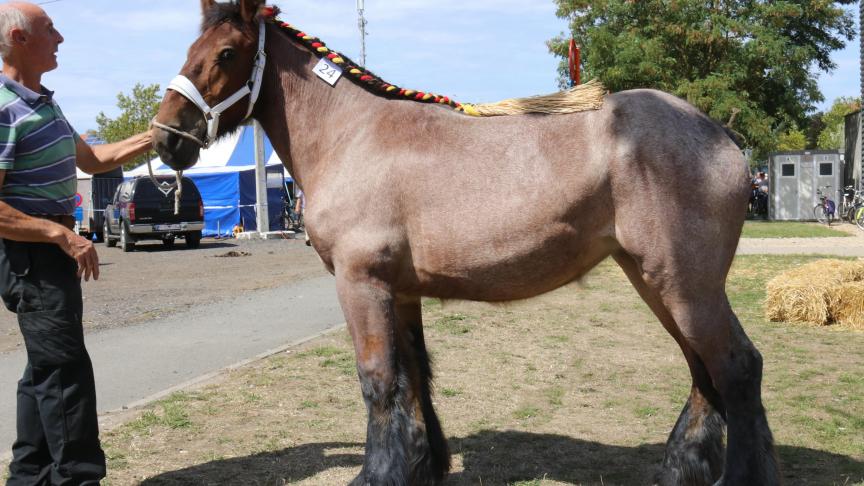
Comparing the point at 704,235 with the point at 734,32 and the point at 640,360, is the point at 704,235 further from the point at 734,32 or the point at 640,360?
the point at 734,32

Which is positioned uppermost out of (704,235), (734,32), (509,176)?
(734,32)

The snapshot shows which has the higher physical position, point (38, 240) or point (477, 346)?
point (38, 240)

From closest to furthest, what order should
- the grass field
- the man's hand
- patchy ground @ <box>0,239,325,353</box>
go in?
the man's hand
patchy ground @ <box>0,239,325,353</box>
the grass field

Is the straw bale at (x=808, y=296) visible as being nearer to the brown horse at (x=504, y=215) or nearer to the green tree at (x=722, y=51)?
the brown horse at (x=504, y=215)

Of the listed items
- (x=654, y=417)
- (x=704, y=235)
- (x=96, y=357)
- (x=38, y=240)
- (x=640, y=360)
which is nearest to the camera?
(x=704, y=235)

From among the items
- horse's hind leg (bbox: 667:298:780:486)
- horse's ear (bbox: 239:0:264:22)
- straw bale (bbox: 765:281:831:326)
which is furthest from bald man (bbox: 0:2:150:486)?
straw bale (bbox: 765:281:831:326)

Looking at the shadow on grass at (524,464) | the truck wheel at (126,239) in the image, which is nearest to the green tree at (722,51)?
the truck wheel at (126,239)

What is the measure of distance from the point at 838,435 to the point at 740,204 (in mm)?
2232

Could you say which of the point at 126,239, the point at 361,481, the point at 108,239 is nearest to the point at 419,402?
the point at 361,481

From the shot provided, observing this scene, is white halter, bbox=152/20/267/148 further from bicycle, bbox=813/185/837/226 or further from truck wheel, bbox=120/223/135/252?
bicycle, bbox=813/185/837/226

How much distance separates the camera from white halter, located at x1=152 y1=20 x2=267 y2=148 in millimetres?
3580

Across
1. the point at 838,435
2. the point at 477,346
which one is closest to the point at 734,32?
the point at 477,346

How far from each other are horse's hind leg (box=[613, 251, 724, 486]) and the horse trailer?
27.8 m

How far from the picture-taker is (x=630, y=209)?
3.25 meters
